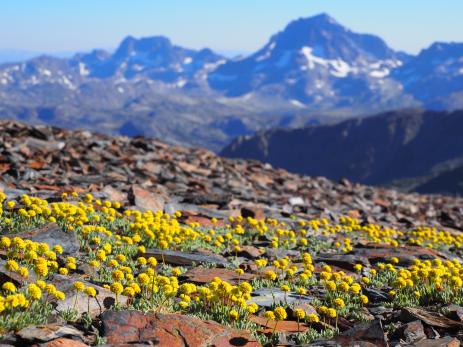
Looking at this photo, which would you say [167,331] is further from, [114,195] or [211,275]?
[114,195]

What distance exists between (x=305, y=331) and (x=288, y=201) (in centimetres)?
1733

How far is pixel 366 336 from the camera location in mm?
7551

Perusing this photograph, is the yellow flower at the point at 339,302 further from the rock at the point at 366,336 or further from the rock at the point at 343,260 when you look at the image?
the rock at the point at 343,260

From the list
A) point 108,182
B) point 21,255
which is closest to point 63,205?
point 21,255

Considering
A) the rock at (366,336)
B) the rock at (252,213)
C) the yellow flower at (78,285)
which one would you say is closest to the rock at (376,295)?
the rock at (366,336)

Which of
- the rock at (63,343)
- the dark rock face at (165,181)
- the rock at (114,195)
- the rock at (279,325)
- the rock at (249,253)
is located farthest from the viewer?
the dark rock face at (165,181)

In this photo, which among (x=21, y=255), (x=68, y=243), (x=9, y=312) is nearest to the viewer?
(x=9, y=312)

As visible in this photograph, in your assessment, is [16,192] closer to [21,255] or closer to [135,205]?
[135,205]

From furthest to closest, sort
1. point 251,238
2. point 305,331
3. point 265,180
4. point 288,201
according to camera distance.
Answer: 1. point 265,180
2. point 288,201
3. point 251,238
4. point 305,331

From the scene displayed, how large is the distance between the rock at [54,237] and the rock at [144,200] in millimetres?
5555

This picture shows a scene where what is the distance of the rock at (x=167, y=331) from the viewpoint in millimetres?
6992

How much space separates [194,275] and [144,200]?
7.21 meters

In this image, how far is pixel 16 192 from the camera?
15.5 metres

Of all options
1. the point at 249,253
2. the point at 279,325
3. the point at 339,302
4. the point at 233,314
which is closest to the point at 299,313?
the point at 279,325
